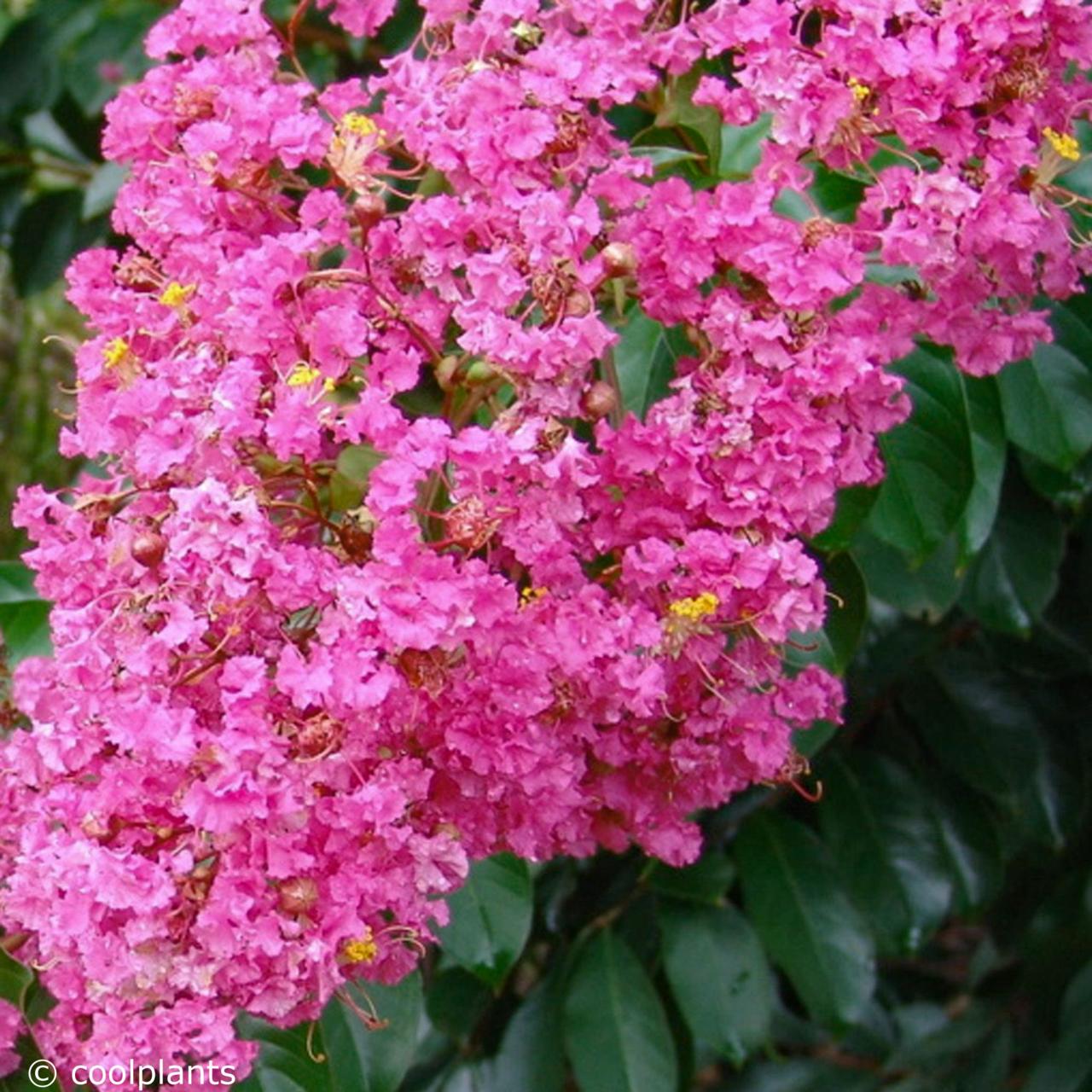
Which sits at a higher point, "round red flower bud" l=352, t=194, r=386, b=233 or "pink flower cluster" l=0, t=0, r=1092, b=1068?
"round red flower bud" l=352, t=194, r=386, b=233

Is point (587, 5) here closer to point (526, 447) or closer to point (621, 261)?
point (621, 261)

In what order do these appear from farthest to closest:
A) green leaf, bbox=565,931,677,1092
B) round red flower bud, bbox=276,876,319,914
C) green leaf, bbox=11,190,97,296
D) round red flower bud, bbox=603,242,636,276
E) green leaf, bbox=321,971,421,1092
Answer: green leaf, bbox=11,190,97,296
green leaf, bbox=565,931,677,1092
green leaf, bbox=321,971,421,1092
round red flower bud, bbox=603,242,636,276
round red flower bud, bbox=276,876,319,914

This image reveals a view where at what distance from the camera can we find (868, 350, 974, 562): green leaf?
1322 millimetres

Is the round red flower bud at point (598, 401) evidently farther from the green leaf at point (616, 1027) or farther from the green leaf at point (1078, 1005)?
the green leaf at point (1078, 1005)

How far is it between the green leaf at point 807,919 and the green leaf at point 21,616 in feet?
2.32

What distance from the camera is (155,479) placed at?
3.26 feet

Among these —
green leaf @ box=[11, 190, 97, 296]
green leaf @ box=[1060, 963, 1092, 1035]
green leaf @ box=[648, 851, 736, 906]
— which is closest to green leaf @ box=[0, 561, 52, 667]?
green leaf @ box=[648, 851, 736, 906]

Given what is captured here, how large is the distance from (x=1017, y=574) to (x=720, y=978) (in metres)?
0.47

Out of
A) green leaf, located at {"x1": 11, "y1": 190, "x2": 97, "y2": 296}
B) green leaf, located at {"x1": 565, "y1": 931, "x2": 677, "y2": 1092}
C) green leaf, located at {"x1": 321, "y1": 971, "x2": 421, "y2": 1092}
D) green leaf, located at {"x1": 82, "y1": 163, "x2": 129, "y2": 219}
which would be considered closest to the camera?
green leaf, located at {"x1": 321, "y1": 971, "x2": 421, "y2": 1092}

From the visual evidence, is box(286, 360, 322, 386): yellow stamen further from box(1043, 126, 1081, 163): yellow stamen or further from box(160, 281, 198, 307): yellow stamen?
box(1043, 126, 1081, 163): yellow stamen

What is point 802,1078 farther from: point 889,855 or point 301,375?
point 301,375

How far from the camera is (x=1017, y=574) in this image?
165 cm

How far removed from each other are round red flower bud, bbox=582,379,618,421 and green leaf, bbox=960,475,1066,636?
708 mm

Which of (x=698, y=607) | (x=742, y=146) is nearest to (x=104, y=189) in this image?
(x=742, y=146)
